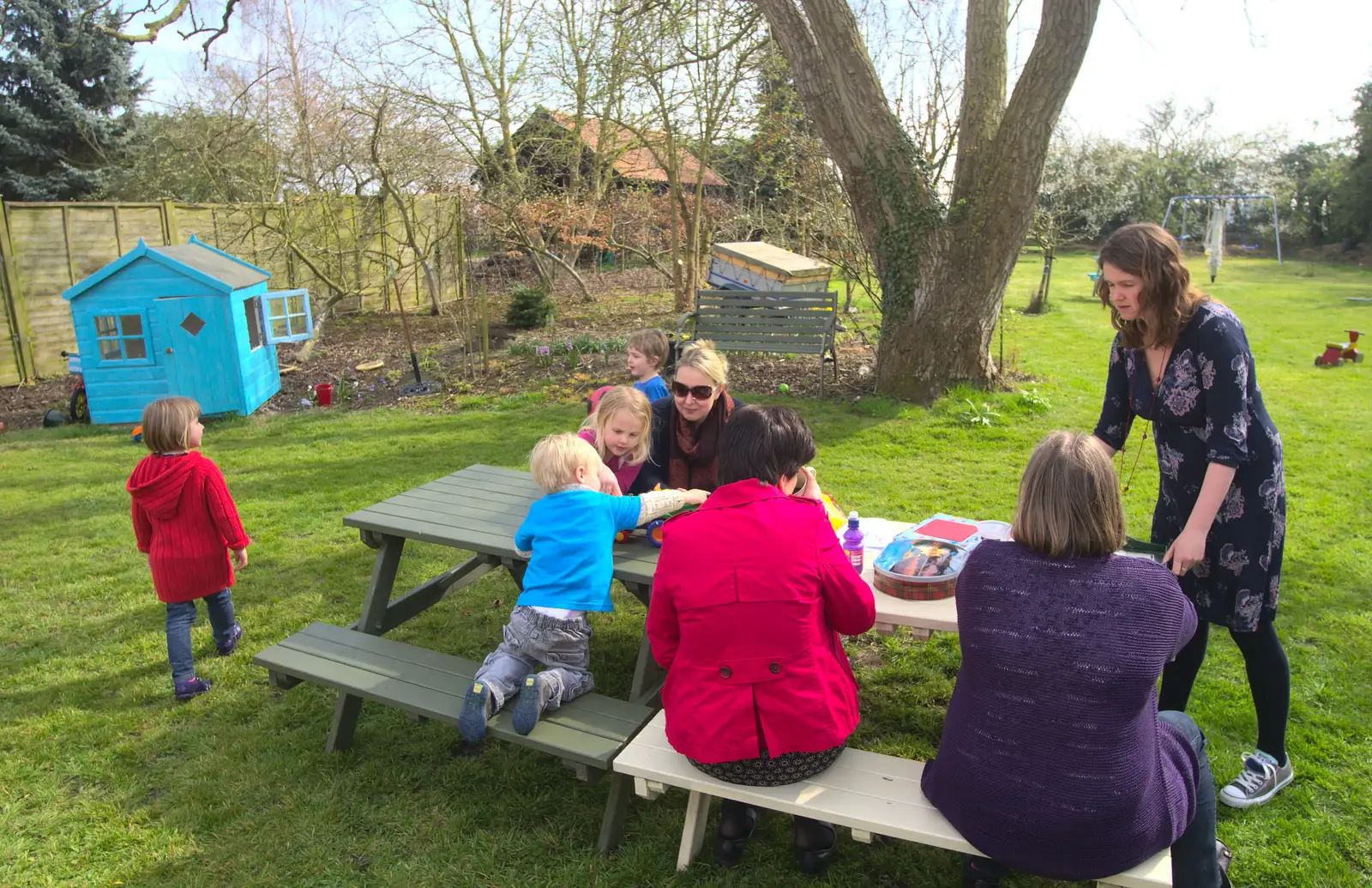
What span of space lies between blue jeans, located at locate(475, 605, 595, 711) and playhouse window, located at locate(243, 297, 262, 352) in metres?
7.42

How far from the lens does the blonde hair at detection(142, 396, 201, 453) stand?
12.6ft

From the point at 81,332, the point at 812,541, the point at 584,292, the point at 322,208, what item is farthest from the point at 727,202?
the point at 812,541

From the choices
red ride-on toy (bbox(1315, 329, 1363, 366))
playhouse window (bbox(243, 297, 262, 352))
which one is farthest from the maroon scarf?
red ride-on toy (bbox(1315, 329, 1363, 366))

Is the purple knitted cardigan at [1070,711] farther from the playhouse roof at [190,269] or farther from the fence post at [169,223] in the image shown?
the fence post at [169,223]

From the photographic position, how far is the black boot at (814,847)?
105 inches

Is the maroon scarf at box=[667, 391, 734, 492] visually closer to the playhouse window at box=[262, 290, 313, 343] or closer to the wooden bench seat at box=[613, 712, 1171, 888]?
the wooden bench seat at box=[613, 712, 1171, 888]

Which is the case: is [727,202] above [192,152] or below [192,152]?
below

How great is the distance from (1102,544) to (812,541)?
706 millimetres

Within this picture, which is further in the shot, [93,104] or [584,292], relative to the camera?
[93,104]

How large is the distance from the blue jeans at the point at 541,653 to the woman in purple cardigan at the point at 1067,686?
4.48 feet

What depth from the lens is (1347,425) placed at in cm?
739

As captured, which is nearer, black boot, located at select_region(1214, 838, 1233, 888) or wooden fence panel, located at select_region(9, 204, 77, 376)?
black boot, located at select_region(1214, 838, 1233, 888)

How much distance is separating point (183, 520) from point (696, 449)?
7.54 ft

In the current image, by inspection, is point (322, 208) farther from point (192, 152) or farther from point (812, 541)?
point (812, 541)
